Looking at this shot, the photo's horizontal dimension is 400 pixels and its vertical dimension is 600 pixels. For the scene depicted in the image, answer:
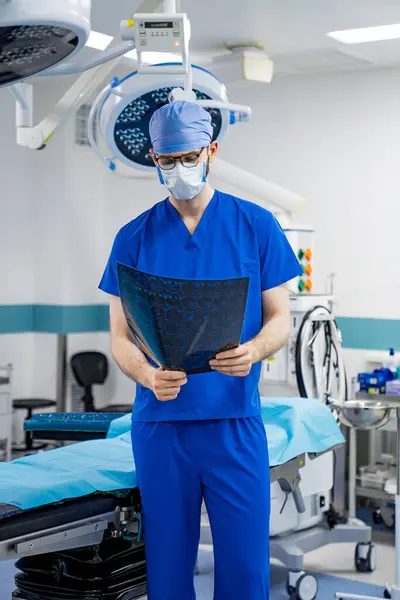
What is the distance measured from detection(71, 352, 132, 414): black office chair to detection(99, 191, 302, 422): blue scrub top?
142 inches

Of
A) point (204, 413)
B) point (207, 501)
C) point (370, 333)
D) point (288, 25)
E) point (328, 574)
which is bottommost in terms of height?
point (328, 574)

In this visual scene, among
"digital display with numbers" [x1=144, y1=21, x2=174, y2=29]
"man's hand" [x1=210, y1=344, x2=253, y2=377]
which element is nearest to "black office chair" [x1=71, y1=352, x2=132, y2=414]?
"digital display with numbers" [x1=144, y1=21, x2=174, y2=29]

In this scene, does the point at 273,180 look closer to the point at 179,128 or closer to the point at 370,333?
the point at 370,333

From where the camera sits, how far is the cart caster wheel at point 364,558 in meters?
3.79

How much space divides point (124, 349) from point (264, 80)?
281 cm

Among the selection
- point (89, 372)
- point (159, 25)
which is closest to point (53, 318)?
point (89, 372)

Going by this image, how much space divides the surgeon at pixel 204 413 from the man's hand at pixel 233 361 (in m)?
0.11

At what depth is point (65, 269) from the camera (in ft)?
18.9

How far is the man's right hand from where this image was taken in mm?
1772

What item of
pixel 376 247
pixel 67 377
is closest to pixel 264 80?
pixel 376 247

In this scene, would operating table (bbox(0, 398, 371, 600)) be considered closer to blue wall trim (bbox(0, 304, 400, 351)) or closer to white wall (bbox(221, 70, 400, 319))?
white wall (bbox(221, 70, 400, 319))

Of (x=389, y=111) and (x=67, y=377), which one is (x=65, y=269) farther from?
(x=389, y=111)

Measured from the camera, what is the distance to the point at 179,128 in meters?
1.97

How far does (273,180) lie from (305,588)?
2.58 meters
